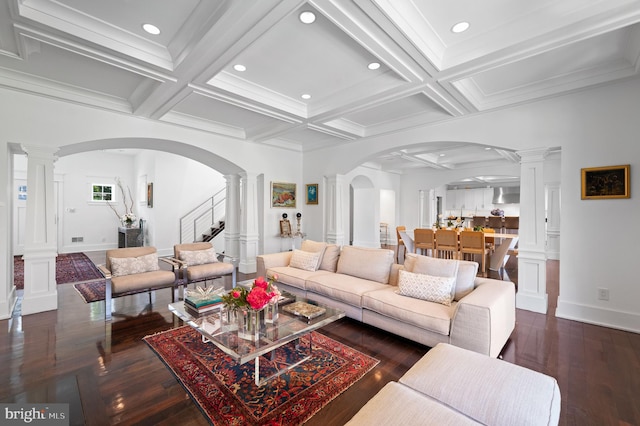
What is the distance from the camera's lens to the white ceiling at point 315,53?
91.1 inches

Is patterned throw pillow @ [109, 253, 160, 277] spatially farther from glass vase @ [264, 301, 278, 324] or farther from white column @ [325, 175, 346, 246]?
white column @ [325, 175, 346, 246]

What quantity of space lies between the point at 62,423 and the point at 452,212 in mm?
13048

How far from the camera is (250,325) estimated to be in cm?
232

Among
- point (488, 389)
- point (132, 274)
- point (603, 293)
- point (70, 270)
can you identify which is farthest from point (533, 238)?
point (70, 270)

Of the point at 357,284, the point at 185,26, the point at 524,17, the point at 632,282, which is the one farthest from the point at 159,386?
the point at 632,282

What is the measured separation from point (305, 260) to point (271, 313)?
1771 millimetres

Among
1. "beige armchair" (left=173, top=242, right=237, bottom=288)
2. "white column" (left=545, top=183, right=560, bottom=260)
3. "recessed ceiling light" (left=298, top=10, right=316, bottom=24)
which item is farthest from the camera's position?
"white column" (left=545, top=183, right=560, bottom=260)

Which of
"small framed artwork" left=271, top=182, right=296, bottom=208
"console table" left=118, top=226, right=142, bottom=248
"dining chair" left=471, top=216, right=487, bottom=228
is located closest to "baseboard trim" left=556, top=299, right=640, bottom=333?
"small framed artwork" left=271, top=182, right=296, bottom=208

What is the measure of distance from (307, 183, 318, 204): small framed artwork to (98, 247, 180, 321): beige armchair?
3.38 meters

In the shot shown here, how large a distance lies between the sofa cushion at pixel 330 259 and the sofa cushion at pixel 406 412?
9.47 ft

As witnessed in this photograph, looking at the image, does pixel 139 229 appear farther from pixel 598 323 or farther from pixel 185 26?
pixel 598 323

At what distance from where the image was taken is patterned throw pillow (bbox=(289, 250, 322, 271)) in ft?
14.1

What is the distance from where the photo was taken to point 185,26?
103 inches

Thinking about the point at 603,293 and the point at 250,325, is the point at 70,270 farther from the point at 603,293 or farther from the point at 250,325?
the point at 603,293
